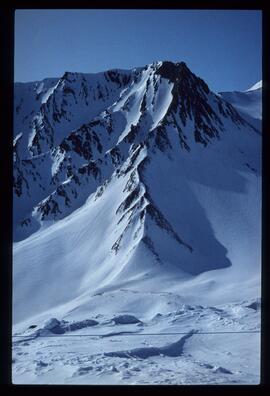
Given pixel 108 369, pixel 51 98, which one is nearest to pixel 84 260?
pixel 108 369

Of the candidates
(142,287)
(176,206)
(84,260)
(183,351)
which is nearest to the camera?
(183,351)

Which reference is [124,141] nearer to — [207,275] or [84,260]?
[84,260]

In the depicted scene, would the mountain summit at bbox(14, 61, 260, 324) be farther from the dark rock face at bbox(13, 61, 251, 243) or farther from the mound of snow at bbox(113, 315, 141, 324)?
the mound of snow at bbox(113, 315, 141, 324)

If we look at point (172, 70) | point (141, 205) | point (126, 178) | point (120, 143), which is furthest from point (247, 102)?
point (141, 205)

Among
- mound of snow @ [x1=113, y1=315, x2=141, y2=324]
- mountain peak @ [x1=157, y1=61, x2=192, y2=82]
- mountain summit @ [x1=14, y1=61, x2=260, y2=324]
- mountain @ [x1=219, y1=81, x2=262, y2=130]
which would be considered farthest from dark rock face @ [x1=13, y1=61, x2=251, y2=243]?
mound of snow @ [x1=113, y1=315, x2=141, y2=324]

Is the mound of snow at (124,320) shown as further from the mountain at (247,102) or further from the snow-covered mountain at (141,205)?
the mountain at (247,102)

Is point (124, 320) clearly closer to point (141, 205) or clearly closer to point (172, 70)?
point (141, 205)
